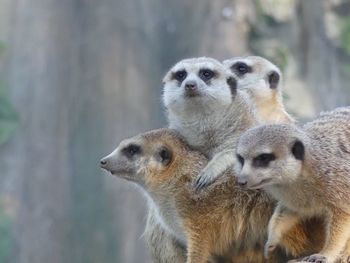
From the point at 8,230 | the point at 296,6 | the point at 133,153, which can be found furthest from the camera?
the point at 296,6

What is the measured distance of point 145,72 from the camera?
820 cm

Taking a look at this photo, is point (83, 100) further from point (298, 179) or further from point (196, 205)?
point (298, 179)

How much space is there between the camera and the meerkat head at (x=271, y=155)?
3.33 m

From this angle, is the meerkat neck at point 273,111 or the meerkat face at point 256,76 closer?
the meerkat neck at point 273,111

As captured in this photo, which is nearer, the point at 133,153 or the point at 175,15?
the point at 133,153

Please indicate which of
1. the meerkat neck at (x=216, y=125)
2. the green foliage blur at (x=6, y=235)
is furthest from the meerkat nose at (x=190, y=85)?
the green foliage blur at (x=6, y=235)

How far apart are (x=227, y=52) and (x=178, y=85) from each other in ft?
12.5

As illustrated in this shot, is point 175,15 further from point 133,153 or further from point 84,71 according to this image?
point 133,153

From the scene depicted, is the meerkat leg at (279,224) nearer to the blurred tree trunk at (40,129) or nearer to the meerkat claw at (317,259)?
the meerkat claw at (317,259)

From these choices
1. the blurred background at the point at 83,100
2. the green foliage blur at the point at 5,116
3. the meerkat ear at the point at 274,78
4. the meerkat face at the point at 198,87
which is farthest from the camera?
the blurred background at the point at 83,100

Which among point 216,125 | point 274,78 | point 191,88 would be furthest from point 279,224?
point 274,78

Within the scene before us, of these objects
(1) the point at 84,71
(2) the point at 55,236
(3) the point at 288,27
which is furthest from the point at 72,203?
(3) the point at 288,27

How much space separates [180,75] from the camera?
4227mm

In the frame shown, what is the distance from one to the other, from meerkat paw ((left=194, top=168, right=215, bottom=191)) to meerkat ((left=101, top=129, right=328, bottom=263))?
0.02m
